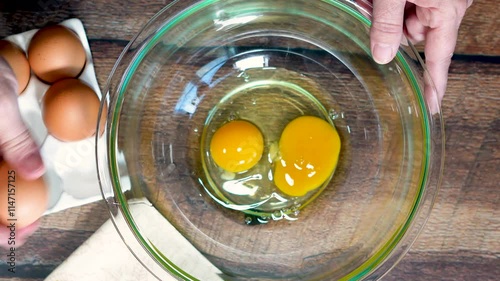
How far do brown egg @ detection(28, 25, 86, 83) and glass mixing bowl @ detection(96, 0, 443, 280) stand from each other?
143mm

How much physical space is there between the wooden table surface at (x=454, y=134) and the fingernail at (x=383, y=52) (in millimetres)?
233

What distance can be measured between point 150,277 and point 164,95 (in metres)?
0.40

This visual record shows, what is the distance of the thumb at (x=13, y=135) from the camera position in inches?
45.6

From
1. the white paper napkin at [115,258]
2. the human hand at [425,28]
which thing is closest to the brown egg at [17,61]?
the white paper napkin at [115,258]

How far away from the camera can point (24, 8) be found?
1257mm

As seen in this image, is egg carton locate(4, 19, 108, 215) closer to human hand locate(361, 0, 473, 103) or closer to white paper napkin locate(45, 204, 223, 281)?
white paper napkin locate(45, 204, 223, 281)

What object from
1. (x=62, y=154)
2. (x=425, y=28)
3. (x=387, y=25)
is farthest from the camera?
(x=62, y=154)

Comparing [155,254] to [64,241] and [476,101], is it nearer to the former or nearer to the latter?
[64,241]

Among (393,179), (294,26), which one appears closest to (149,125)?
(294,26)

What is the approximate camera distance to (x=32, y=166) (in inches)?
47.2

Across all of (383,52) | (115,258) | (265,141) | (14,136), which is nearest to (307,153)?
(265,141)

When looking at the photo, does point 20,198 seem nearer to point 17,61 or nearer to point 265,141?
point 17,61

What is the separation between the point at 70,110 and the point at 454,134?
0.83m

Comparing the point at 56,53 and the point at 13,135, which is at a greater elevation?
the point at 56,53
